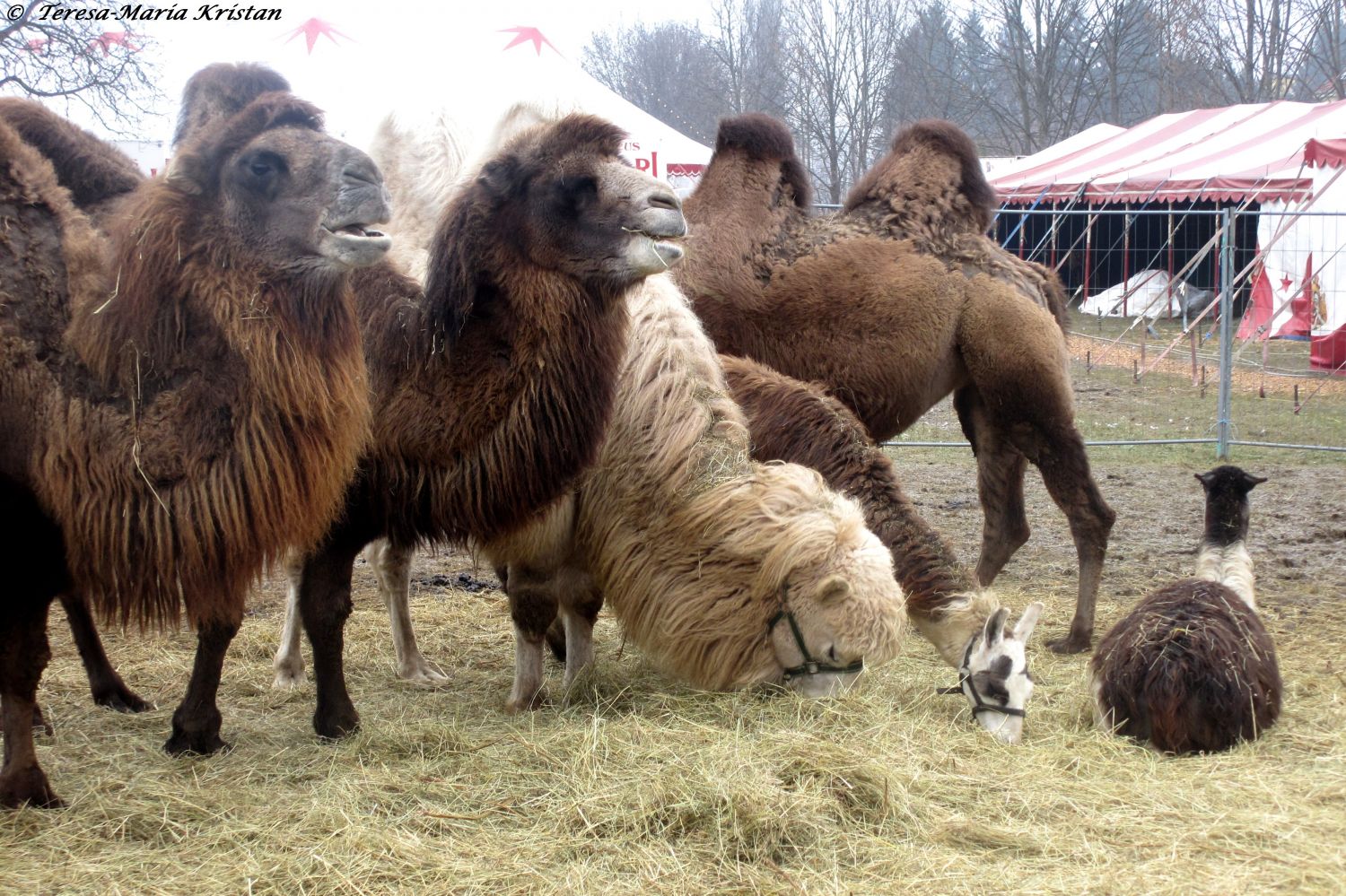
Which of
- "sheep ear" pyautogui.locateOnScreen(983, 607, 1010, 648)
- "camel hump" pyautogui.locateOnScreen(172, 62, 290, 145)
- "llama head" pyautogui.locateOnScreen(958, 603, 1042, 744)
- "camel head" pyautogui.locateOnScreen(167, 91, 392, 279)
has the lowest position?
"llama head" pyautogui.locateOnScreen(958, 603, 1042, 744)

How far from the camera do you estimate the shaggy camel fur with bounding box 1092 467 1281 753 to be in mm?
4414

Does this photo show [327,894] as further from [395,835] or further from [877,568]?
[877,568]

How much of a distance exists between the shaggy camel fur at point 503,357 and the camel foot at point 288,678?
1.00 metres

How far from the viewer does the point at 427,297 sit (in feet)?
15.5

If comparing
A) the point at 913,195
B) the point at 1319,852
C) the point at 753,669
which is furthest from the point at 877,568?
the point at 913,195

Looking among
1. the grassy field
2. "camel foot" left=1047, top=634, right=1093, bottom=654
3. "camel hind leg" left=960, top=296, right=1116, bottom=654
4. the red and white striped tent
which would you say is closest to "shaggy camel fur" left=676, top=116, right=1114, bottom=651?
"camel hind leg" left=960, top=296, right=1116, bottom=654

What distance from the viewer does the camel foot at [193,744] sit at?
441 cm

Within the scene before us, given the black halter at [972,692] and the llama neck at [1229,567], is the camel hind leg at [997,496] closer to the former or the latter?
the llama neck at [1229,567]

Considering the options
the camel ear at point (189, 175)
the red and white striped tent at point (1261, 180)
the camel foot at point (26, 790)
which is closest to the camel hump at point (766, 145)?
the camel ear at point (189, 175)

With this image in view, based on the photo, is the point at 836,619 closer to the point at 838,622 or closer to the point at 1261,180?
the point at 838,622

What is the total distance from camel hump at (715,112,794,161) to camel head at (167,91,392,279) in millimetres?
3771

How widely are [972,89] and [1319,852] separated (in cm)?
3394

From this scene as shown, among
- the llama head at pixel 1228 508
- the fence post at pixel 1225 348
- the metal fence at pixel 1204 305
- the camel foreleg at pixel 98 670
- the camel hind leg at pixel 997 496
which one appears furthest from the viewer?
the metal fence at pixel 1204 305

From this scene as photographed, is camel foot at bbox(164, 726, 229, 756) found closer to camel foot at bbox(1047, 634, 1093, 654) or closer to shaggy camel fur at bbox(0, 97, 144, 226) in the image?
shaggy camel fur at bbox(0, 97, 144, 226)
